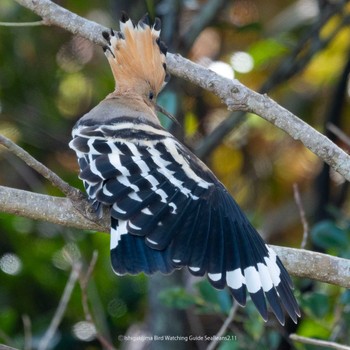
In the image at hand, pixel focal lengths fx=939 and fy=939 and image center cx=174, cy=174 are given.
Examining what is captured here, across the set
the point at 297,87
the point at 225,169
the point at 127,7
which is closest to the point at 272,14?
the point at 297,87

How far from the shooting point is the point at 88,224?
2.29 m

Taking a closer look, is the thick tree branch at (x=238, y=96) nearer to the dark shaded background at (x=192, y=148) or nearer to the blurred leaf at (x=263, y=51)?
the dark shaded background at (x=192, y=148)

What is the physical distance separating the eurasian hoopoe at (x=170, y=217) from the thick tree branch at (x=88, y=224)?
0.06m

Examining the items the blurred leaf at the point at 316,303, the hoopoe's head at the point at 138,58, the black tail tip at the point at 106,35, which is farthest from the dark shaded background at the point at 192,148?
the black tail tip at the point at 106,35

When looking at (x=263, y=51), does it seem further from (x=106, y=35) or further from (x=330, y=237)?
(x=106, y=35)

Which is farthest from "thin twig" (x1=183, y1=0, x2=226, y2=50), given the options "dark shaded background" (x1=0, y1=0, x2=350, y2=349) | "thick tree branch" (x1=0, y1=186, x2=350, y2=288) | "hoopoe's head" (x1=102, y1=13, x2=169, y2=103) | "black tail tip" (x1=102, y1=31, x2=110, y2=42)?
"thick tree branch" (x1=0, y1=186, x2=350, y2=288)

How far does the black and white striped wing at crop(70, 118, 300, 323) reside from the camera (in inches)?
83.3

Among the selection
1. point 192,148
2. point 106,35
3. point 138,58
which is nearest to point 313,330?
point 192,148

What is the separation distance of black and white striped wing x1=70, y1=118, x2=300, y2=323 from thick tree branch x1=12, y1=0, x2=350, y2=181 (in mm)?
199

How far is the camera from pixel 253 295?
85.2 inches

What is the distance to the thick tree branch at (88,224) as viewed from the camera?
7.20 feet

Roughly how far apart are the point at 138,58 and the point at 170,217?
2.82 feet

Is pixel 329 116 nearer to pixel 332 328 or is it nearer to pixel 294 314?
pixel 332 328

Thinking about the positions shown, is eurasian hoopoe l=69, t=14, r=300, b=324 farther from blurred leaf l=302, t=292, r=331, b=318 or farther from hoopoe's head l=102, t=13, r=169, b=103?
blurred leaf l=302, t=292, r=331, b=318
